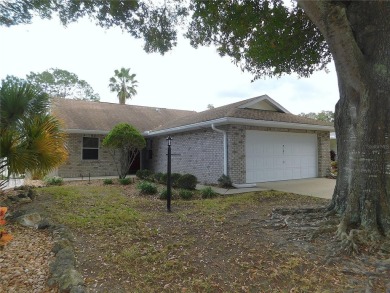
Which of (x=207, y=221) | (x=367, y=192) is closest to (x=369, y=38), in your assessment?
(x=367, y=192)

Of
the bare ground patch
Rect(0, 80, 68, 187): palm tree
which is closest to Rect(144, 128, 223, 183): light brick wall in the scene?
the bare ground patch

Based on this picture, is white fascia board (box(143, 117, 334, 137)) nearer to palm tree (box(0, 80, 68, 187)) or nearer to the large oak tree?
the large oak tree

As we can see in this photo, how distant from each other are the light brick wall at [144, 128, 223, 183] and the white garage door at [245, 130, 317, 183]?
129cm

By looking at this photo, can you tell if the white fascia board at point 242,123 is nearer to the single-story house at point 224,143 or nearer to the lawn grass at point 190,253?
the single-story house at point 224,143

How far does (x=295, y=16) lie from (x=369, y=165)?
4.71m

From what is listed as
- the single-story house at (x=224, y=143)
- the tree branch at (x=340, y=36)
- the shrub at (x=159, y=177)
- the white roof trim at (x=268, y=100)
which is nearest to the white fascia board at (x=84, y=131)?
the single-story house at (x=224, y=143)

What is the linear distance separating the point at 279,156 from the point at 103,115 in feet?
35.9

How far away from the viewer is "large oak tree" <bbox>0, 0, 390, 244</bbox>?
4195mm

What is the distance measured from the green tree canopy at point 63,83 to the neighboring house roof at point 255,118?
93.0 feet

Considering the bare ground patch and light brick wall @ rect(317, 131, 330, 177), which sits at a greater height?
light brick wall @ rect(317, 131, 330, 177)

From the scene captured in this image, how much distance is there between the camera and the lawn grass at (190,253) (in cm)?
300

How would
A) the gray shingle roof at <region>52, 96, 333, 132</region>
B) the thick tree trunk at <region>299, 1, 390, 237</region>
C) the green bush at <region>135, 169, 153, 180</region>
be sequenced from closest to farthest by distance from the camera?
1. the thick tree trunk at <region>299, 1, 390, 237</region>
2. the gray shingle roof at <region>52, 96, 333, 132</region>
3. the green bush at <region>135, 169, 153, 180</region>

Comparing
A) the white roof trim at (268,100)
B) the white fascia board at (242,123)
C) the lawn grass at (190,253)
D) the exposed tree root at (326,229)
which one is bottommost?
the lawn grass at (190,253)

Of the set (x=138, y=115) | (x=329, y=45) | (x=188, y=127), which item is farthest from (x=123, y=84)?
(x=329, y=45)
